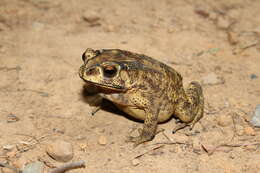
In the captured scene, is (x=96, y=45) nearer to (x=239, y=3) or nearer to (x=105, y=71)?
(x=105, y=71)

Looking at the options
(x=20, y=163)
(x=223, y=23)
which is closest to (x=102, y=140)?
(x=20, y=163)

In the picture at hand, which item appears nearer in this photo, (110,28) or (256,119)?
(256,119)

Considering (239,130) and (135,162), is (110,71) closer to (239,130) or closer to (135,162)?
(135,162)

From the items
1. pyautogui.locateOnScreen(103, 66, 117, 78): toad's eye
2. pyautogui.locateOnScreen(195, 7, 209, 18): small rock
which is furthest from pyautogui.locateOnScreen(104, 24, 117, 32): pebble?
pyautogui.locateOnScreen(103, 66, 117, 78): toad's eye

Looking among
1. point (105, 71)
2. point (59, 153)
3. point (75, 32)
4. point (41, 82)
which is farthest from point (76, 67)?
point (59, 153)

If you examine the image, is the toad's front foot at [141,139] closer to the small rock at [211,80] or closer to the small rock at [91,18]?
the small rock at [211,80]

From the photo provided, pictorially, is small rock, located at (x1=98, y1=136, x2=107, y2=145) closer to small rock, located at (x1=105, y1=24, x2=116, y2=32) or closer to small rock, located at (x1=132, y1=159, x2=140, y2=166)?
small rock, located at (x1=132, y1=159, x2=140, y2=166)
